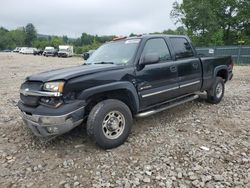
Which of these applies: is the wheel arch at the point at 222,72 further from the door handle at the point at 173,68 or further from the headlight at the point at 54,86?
the headlight at the point at 54,86

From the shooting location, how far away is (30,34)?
391 feet

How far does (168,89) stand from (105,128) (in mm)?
1677

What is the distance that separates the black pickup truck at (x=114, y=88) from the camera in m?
3.65

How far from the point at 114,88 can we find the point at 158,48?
5.20ft

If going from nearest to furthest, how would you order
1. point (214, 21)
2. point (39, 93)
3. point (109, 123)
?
point (39, 93)
point (109, 123)
point (214, 21)

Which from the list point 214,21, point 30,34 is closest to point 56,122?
point 214,21

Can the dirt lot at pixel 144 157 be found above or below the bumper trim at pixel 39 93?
below

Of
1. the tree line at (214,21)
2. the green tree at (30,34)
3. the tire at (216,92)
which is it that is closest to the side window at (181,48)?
the tire at (216,92)

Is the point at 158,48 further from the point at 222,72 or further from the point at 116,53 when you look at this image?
the point at 222,72

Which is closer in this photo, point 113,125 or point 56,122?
point 56,122

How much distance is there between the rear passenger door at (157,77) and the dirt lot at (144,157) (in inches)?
25.7

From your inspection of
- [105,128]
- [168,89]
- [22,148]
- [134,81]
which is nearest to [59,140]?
[22,148]

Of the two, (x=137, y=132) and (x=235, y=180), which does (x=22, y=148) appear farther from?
(x=235, y=180)

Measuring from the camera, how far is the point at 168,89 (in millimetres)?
4992
